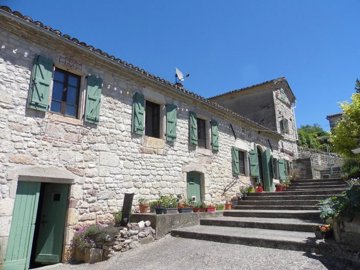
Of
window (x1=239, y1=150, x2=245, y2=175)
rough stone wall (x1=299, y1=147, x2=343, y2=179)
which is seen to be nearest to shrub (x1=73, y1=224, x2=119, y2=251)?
window (x1=239, y1=150, x2=245, y2=175)

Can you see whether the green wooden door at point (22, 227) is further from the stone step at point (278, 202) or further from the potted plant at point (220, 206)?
the stone step at point (278, 202)

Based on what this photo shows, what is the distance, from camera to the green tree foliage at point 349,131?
28.2 feet

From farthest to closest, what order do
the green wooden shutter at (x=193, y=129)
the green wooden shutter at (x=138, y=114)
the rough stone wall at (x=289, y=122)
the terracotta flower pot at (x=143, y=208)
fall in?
the rough stone wall at (x=289, y=122) < the green wooden shutter at (x=193, y=129) < the green wooden shutter at (x=138, y=114) < the terracotta flower pot at (x=143, y=208)

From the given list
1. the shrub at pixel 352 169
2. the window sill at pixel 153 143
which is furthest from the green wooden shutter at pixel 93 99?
the shrub at pixel 352 169

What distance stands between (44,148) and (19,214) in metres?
1.41

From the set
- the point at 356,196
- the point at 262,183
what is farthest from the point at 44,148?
the point at 262,183

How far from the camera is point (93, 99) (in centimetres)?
688

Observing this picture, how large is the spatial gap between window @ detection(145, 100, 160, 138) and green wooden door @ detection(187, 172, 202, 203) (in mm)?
2000

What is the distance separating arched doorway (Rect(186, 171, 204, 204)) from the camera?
9.28 meters

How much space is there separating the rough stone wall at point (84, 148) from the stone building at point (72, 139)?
2 centimetres

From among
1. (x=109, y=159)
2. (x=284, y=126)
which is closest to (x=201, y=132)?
(x=109, y=159)

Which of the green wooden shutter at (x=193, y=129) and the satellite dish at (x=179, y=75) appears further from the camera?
the satellite dish at (x=179, y=75)

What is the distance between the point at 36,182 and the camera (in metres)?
5.73

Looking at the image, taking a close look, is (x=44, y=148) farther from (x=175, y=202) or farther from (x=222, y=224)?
(x=222, y=224)
